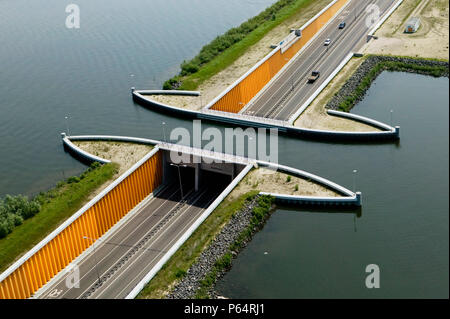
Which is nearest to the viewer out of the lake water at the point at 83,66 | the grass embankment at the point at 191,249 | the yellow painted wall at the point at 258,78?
the grass embankment at the point at 191,249

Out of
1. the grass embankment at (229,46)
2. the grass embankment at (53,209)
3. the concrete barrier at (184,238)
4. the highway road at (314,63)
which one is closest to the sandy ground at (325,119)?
the highway road at (314,63)

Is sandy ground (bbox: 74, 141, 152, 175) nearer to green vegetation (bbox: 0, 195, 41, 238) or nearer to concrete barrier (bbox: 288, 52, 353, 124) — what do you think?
green vegetation (bbox: 0, 195, 41, 238)

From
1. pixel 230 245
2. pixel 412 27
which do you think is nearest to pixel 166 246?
pixel 230 245

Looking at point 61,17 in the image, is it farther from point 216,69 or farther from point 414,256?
point 414,256

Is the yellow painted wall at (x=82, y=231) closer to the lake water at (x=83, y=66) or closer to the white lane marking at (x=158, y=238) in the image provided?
the white lane marking at (x=158, y=238)

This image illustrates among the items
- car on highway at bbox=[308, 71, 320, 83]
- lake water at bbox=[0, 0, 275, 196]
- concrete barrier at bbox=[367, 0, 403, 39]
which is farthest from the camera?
concrete barrier at bbox=[367, 0, 403, 39]

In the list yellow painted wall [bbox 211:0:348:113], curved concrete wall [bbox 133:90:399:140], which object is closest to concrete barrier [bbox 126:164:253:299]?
curved concrete wall [bbox 133:90:399:140]
